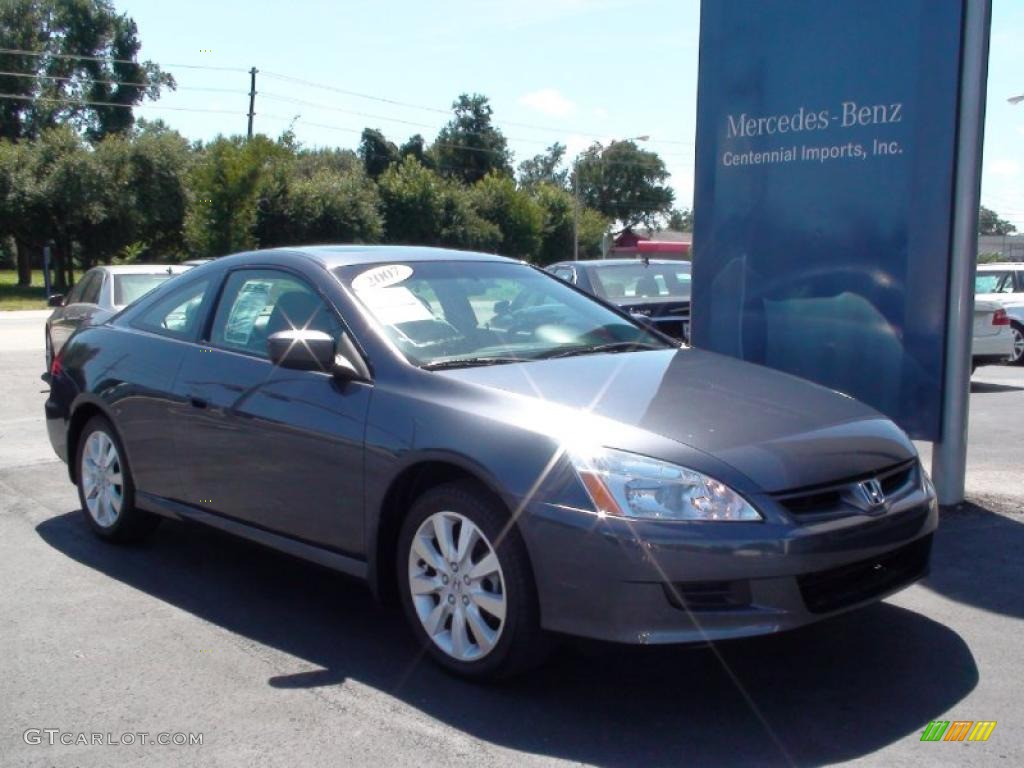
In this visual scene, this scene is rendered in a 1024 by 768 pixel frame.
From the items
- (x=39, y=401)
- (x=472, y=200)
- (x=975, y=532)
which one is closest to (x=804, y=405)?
(x=975, y=532)

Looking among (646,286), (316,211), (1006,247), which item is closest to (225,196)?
(316,211)

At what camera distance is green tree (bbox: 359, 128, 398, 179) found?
253ft

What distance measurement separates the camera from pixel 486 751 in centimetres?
356

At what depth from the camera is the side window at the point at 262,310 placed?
5.00 m

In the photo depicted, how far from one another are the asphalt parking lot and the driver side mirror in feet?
3.64

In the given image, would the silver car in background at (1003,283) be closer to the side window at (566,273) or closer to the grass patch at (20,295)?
the side window at (566,273)

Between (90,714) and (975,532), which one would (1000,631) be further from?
(90,714)

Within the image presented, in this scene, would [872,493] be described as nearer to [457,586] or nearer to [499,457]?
[499,457]

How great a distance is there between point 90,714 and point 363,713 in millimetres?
950

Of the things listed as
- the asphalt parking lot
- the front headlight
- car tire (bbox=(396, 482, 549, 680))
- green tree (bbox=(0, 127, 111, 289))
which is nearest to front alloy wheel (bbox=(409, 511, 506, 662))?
car tire (bbox=(396, 482, 549, 680))

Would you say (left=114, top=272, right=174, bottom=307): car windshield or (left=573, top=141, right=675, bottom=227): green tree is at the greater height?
(left=573, top=141, right=675, bottom=227): green tree

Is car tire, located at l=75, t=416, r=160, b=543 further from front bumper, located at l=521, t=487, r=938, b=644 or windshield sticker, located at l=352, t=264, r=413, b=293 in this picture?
front bumper, located at l=521, t=487, r=938, b=644

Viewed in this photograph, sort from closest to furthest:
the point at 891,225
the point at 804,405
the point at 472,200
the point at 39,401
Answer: the point at 804,405 < the point at 891,225 < the point at 39,401 < the point at 472,200

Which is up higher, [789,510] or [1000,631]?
[789,510]
